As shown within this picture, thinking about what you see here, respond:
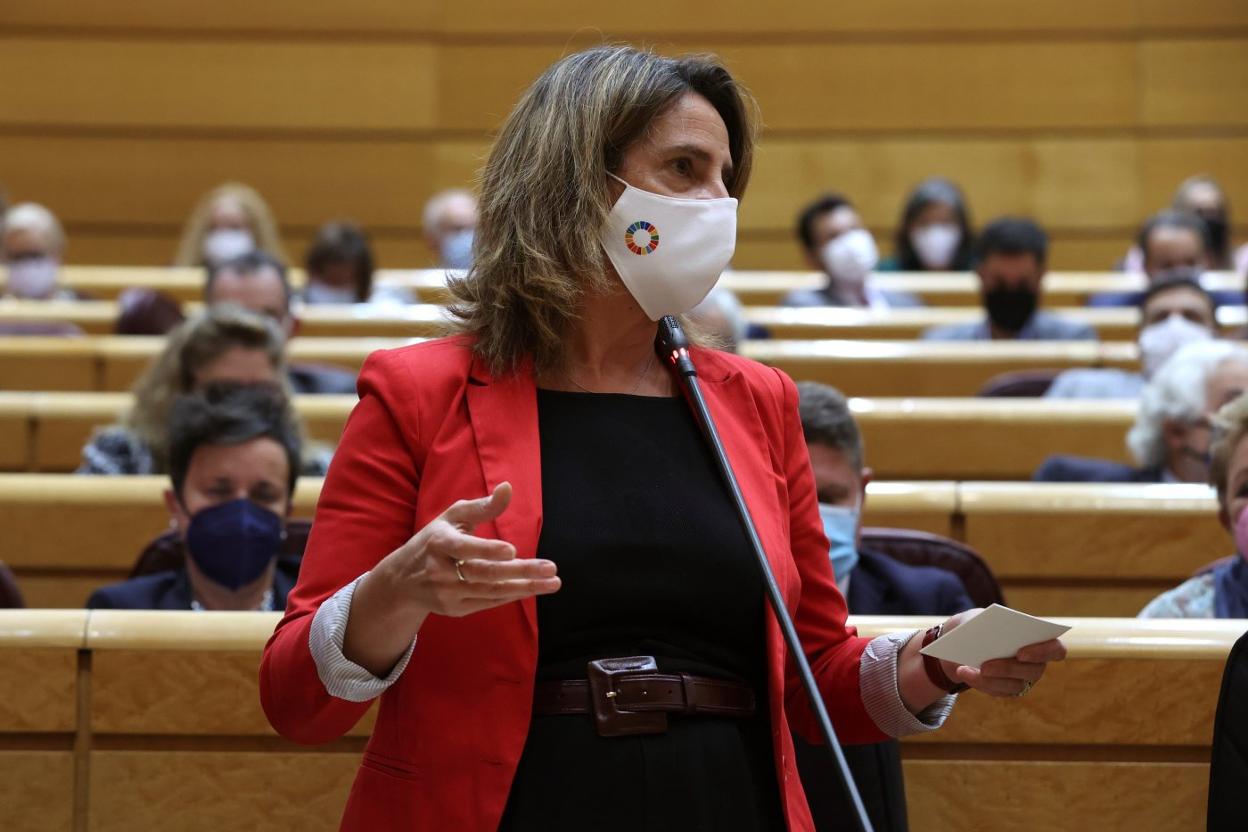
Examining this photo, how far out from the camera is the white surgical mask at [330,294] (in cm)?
514

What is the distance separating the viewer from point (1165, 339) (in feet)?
12.4

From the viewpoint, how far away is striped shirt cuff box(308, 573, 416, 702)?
105 cm

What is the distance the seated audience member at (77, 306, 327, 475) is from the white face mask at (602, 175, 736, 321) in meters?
1.92

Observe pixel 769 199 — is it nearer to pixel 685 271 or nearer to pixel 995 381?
pixel 995 381

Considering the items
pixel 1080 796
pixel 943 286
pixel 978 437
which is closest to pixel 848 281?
pixel 943 286

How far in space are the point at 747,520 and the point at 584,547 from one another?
0.40 feet

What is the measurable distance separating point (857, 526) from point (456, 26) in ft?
16.5

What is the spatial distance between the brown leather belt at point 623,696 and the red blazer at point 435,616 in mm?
29

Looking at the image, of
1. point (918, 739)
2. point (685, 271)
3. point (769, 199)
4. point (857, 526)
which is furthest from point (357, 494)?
point (769, 199)

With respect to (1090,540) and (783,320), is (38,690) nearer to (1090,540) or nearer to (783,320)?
(1090,540)

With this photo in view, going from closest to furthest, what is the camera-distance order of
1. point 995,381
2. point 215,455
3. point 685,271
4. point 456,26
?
point 685,271 < point 215,455 < point 995,381 < point 456,26

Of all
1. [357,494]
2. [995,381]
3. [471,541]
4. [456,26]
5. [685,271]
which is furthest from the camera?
[456,26]

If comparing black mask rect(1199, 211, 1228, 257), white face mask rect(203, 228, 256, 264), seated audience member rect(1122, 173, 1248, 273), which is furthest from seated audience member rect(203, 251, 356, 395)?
black mask rect(1199, 211, 1228, 257)

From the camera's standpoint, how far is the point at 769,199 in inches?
268
